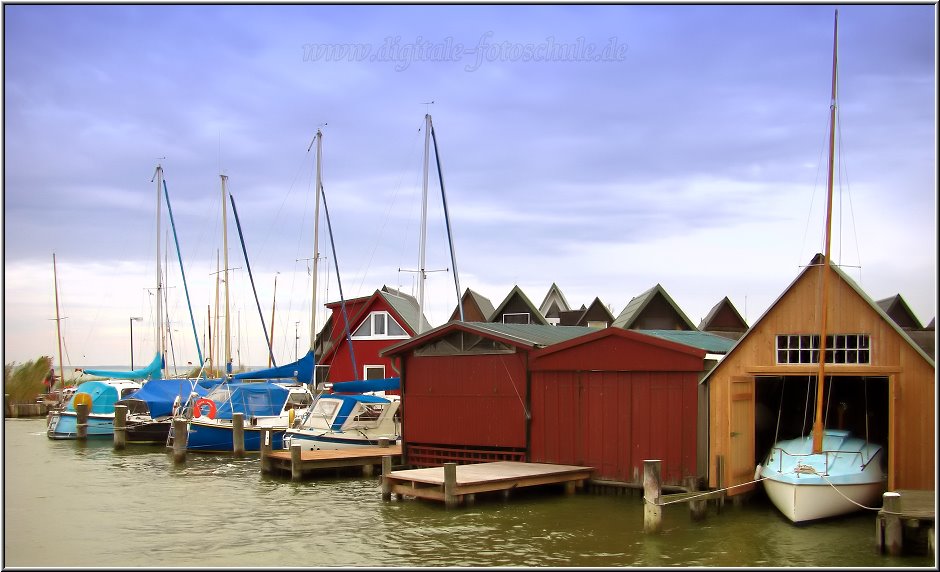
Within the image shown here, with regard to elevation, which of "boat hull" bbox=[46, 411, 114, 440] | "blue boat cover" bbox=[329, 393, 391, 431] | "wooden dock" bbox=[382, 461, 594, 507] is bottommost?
"boat hull" bbox=[46, 411, 114, 440]

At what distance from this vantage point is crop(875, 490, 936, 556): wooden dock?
14.7 m

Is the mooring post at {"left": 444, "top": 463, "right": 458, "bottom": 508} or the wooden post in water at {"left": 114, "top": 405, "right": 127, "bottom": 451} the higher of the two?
the mooring post at {"left": 444, "top": 463, "right": 458, "bottom": 508}

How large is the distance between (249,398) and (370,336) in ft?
30.3

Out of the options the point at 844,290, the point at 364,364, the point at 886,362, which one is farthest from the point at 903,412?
the point at 364,364

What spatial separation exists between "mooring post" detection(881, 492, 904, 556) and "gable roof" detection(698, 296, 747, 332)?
1094 inches

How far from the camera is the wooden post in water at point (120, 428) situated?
120 feet

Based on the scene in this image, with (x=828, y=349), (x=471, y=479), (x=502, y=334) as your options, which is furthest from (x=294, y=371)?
(x=828, y=349)

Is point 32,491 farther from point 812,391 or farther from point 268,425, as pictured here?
point 812,391

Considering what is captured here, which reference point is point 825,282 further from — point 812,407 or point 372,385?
point 372,385

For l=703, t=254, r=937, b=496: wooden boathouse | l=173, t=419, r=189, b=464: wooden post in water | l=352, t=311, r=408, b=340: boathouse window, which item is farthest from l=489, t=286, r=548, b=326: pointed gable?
l=703, t=254, r=937, b=496: wooden boathouse

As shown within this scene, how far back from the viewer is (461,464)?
82.9ft

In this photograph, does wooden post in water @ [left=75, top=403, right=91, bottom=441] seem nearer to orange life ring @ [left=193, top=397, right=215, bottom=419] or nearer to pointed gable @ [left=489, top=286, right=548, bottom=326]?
orange life ring @ [left=193, top=397, right=215, bottom=419]

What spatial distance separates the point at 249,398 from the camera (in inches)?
1410

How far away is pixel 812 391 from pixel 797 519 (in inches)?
291
